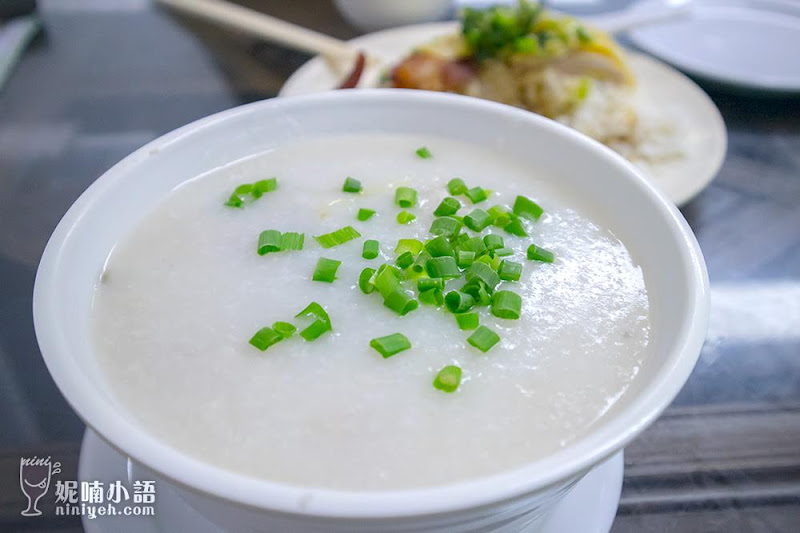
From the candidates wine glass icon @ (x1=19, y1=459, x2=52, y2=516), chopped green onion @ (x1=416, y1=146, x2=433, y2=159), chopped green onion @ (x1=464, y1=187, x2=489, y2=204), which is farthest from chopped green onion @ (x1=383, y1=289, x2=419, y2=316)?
wine glass icon @ (x1=19, y1=459, x2=52, y2=516)

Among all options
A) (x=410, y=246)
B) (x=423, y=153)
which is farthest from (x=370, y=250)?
(x=423, y=153)

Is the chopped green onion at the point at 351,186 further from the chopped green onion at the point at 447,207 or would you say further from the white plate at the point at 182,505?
the white plate at the point at 182,505

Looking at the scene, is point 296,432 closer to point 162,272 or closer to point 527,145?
point 162,272

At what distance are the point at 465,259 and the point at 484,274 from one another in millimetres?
60

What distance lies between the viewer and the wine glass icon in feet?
4.06

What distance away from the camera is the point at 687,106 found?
2357 mm

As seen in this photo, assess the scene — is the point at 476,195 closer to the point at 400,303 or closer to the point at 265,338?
the point at 400,303

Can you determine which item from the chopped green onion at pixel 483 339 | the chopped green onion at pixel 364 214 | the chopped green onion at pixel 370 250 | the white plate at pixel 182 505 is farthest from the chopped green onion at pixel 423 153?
the white plate at pixel 182 505

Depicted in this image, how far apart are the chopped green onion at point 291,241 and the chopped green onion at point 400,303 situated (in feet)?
0.78

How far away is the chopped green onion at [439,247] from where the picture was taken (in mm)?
1155

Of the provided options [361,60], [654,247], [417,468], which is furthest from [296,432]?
[361,60]

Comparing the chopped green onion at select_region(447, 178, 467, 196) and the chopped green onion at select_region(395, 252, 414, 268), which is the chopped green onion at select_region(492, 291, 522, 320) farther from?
the chopped green onion at select_region(447, 178, 467, 196)

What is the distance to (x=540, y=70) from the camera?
96.2 inches

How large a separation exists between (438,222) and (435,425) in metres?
0.46
